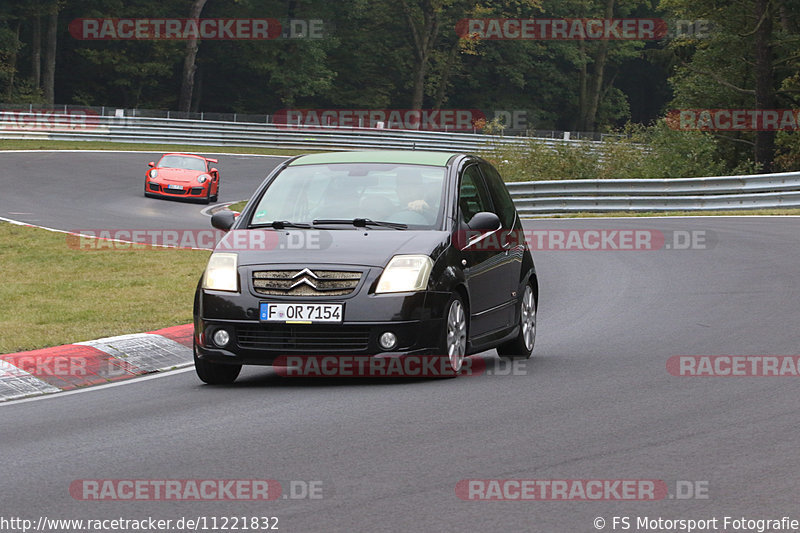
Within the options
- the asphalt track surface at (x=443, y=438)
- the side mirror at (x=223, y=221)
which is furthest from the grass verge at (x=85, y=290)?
the asphalt track surface at (x=443, y=438)

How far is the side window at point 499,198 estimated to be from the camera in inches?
432

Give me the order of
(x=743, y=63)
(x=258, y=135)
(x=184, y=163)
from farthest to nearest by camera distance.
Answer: (x=258, y=135)
(x=743, y=63)
(x=184, y=163)

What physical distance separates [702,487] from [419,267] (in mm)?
3549

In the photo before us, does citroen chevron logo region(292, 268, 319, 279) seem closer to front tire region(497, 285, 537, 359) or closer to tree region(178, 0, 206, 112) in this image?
front tire region(497, 285, 537, 359)

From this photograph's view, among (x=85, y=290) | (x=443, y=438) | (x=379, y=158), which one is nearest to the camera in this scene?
(x=443, y=438)

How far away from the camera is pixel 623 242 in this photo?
21594mm

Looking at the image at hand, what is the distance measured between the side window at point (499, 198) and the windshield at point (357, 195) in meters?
0.85

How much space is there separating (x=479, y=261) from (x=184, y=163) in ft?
86.5

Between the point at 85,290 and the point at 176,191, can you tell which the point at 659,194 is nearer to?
the point at 176,191

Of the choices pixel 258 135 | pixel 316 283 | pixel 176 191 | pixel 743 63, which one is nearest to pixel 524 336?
pixel 316 283

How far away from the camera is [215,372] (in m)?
9.54

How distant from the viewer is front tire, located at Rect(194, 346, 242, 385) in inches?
372

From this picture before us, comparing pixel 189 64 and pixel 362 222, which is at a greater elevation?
pixel 189 64

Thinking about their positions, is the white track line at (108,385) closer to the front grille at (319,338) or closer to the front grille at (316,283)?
the front grille at (319,338)
